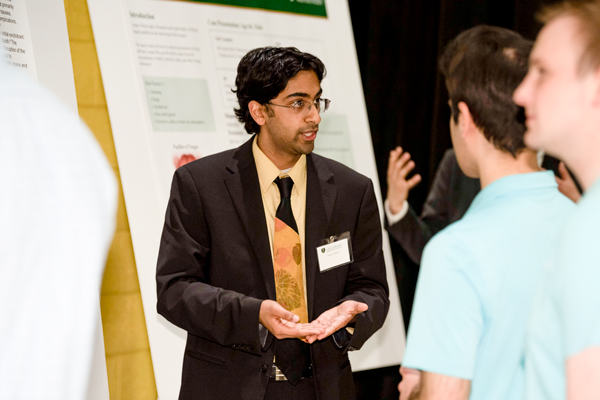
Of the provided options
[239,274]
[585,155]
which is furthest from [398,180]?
[585,155]

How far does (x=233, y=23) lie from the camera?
3043 millimetres

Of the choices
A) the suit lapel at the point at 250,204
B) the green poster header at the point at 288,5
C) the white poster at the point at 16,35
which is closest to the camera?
the suit lapel at the point at 250,204

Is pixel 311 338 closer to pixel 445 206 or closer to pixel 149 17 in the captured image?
pixel 445 206

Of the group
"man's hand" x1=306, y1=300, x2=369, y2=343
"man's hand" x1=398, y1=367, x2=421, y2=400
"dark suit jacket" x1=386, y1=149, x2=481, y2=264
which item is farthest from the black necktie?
"dark suit jacket" x1=386, y1=149, x2=481, y2=264

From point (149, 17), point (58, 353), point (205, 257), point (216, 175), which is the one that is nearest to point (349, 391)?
point (205, 257)

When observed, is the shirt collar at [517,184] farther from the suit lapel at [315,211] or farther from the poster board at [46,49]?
the poster board at [46,49]

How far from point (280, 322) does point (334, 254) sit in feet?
1.28

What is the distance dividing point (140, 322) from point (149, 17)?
1.52 metres

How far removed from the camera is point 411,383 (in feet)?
3.73

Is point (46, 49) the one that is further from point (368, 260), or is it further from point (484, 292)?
point (484, 292)

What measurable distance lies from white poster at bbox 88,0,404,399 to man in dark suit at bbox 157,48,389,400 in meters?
0.65

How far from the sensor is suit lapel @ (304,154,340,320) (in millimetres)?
2021

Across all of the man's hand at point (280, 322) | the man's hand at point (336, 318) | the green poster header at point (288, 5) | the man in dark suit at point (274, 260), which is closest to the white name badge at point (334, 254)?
the man in dark suit at point (274, 260)

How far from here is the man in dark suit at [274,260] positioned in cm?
185
